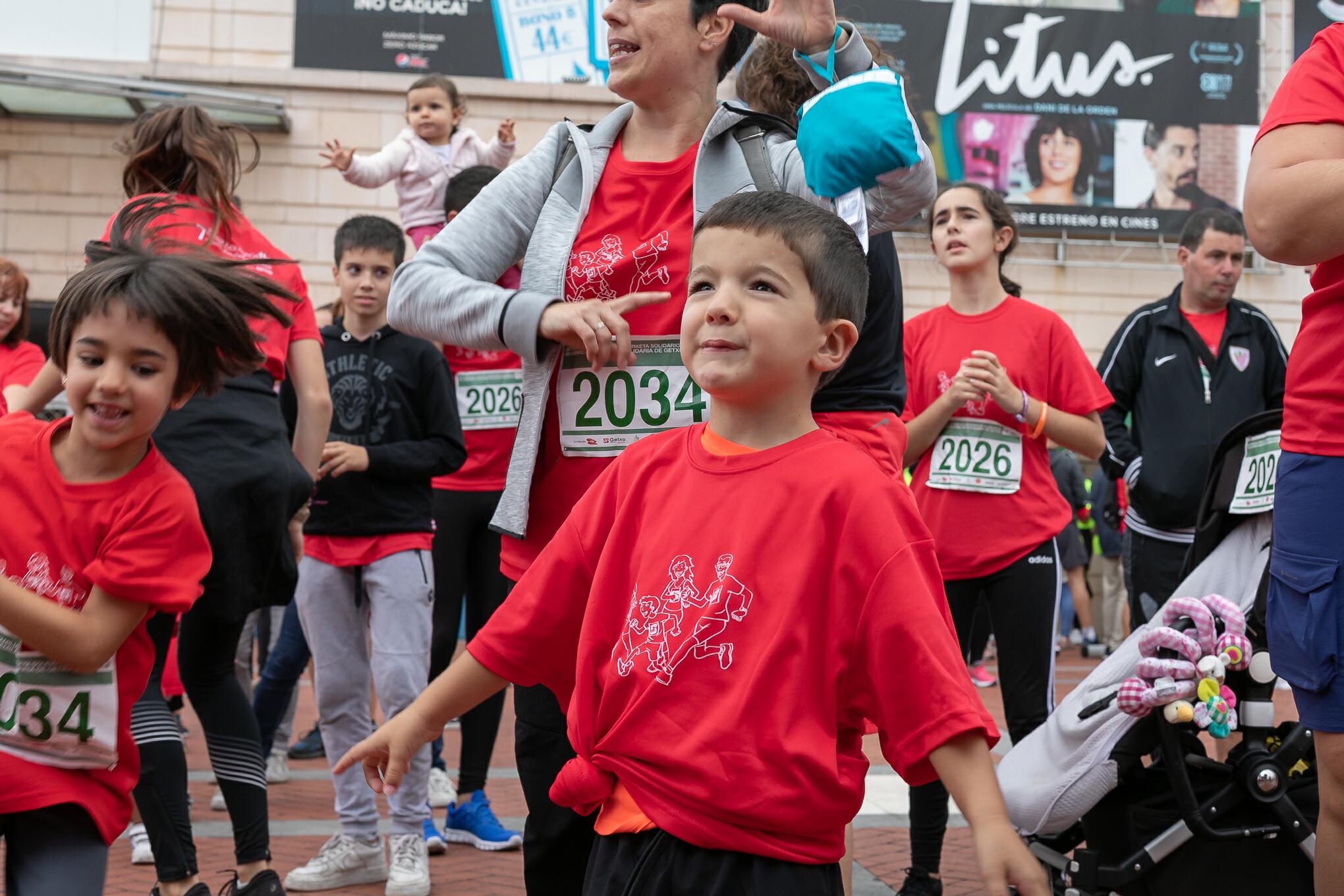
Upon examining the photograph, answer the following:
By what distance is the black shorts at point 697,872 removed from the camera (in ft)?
6.46

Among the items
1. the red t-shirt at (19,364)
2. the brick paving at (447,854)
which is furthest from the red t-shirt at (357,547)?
the red t-shirt at (19,364)

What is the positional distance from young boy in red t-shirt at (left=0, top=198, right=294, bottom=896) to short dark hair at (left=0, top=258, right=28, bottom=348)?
264 centimetres

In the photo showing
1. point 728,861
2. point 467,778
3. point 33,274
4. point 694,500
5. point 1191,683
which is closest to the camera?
point 728,861

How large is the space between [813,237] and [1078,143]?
17.4m

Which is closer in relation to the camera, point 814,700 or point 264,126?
point 814,700

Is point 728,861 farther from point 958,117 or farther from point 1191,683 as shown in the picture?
point 958,117

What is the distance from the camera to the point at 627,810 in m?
2.08

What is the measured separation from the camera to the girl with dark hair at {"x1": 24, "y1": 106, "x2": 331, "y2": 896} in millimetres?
3424

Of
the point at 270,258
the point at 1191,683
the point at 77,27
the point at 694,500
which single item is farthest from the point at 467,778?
the point at 77,27

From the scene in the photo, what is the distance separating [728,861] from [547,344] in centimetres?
114

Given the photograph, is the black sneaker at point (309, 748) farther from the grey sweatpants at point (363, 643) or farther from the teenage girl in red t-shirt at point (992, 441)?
the teenage girl in red t-shirt at point (992, 441)

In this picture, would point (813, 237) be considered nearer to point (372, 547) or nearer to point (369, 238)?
point (372, 547)

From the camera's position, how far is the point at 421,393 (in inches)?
203

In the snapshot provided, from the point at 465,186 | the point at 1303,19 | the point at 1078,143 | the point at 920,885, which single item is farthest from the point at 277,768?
the point at 1303,19
